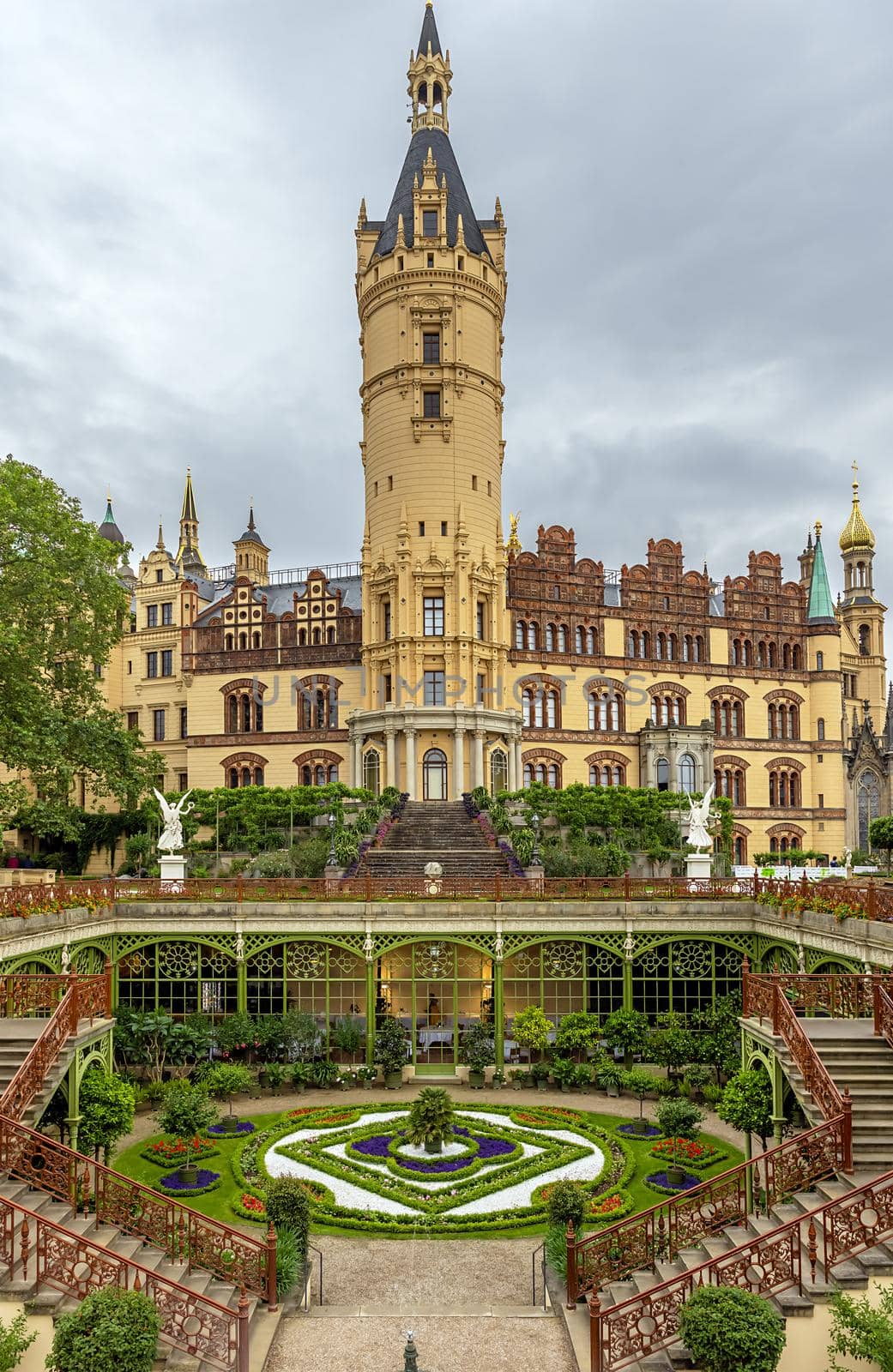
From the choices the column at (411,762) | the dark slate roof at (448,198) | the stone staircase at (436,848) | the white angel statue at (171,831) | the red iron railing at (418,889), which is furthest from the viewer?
the dark slate roof at (448,198)

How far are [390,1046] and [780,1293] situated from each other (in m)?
14.2

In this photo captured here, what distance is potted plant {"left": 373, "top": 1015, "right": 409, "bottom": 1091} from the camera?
23703mm

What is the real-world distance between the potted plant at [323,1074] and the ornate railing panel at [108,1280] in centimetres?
1225

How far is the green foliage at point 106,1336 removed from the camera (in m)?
9.76

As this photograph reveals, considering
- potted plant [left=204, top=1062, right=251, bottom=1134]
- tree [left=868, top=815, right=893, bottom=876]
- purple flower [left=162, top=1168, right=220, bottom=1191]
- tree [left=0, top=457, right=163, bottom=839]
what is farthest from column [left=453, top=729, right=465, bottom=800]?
purple flower [left=162, top=1168, right=220, bottom=1191]

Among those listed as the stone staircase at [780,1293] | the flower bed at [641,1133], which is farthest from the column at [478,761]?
the stone staircase at [780,1293]

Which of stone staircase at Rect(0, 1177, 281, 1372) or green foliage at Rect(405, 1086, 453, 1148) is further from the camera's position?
green foliage at Rect(405, 1086, 453, 1148)

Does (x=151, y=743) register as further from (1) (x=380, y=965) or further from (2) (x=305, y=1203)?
(2) (x=305, y=1203)

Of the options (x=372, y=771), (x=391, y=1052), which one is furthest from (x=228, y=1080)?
(x=372, y=771)

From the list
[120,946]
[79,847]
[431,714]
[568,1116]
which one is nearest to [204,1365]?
[568,1116]

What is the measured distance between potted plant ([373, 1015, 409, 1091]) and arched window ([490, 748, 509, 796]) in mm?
23767

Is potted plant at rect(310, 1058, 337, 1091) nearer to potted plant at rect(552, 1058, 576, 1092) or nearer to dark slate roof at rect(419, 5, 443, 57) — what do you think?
potted plant at rect(552, 1058, 576, 1092)

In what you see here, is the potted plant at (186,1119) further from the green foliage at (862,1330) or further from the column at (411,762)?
the column at (411,762)

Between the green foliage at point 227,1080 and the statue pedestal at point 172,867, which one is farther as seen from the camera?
the statue pedestal at point 172,867
